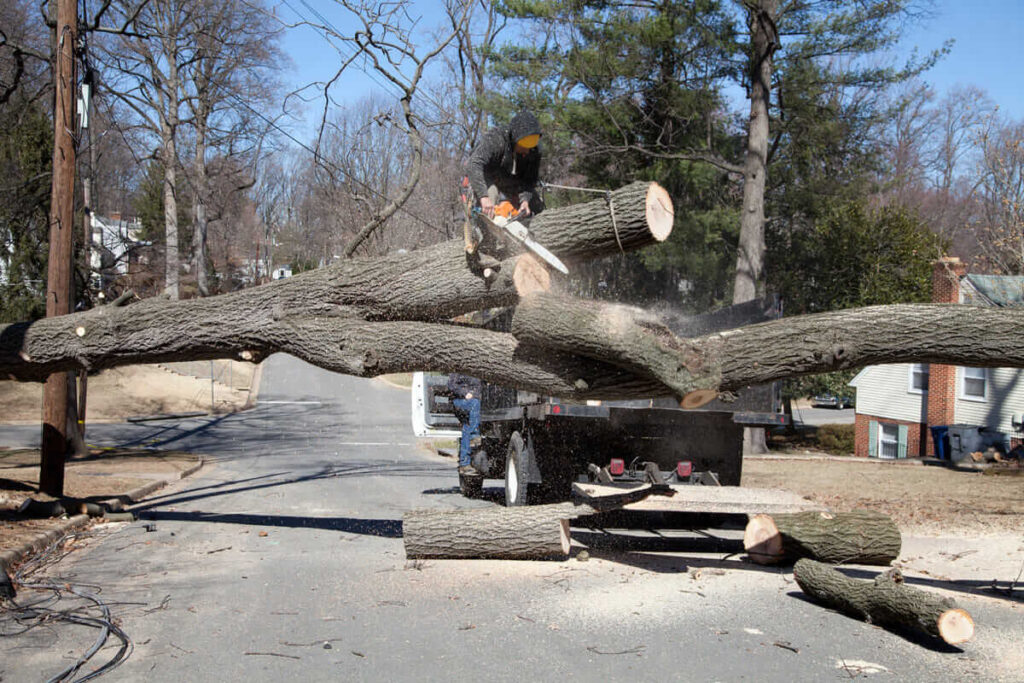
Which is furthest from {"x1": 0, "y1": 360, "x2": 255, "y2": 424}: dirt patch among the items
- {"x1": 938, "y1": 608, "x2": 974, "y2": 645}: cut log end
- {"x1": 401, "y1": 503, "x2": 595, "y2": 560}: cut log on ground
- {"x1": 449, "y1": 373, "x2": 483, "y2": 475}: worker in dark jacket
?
{"x1": 938, "y1": 608, "x2": 974, "y2": 645}: cut log end

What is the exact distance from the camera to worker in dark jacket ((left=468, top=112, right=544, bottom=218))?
7.71 metres

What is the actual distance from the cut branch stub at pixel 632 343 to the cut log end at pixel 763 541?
6.71 feet

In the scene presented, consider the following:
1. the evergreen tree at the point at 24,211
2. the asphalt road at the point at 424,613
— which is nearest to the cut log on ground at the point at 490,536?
the asphalt road at the point at 424,613

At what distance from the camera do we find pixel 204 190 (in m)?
34.0

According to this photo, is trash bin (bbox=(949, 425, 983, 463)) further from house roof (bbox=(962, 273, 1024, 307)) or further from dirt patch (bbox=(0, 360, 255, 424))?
dirt patch (bbox=(0, 360, 255, 424))

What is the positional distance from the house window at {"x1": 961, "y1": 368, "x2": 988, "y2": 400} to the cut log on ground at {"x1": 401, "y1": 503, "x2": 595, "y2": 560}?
17.7 metres

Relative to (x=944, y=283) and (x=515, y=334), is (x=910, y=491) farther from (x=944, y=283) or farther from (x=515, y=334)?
(x=944, y=283)

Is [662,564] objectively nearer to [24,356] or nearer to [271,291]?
[271,291]

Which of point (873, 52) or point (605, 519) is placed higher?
point (873, 52)

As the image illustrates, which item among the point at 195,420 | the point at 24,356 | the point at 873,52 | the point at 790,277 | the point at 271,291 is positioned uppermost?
the point at 873,52

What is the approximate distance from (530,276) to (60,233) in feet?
20.9

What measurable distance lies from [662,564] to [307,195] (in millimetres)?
29241

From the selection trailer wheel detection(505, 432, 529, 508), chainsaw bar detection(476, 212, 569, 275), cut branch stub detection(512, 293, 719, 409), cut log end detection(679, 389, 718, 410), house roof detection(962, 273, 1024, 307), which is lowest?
trailer wheel detection(505, 432, 529, 508)

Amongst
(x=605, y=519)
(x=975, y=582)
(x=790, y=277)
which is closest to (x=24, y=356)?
(x=605, y=519)
